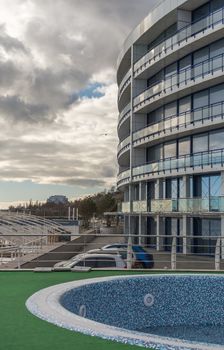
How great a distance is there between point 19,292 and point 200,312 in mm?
4898

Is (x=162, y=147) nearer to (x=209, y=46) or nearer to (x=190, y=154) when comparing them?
(x=190, y=154)

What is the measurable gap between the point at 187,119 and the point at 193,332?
2370 cm

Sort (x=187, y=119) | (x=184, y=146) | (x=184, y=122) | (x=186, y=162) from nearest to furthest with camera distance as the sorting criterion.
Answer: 1. (x=186, y=162)
2. (x=187, y=119)
3. (x=184, y=122)
4. (x=184, y=146)

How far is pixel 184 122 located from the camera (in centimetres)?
3369

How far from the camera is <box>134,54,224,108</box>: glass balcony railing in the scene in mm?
30875

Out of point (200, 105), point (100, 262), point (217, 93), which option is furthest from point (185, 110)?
point (100, 262)

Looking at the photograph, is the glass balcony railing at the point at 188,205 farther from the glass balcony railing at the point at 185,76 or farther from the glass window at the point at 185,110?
the glass balcony railing at the point at 185,76

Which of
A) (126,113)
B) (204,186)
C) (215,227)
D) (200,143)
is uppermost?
(126,113)

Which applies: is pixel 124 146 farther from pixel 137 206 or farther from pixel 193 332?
pixel 193 332

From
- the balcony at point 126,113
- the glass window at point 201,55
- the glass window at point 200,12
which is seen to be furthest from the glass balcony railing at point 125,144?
the glass window at point 200,12

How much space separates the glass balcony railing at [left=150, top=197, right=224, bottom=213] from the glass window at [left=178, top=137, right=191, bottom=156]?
3.92 metres

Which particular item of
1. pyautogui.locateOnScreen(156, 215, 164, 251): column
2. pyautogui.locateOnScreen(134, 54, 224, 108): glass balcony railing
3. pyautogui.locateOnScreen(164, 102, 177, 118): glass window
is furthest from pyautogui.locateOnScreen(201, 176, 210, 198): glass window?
pyautogui.locateOnScreen(134, 54, 224, 108): glass balcony railing

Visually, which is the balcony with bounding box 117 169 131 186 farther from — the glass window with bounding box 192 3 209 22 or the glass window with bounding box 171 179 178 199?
the glass window with bounding box 192 3 209 22

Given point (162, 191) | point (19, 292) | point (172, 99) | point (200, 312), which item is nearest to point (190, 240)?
point (162, 191)
